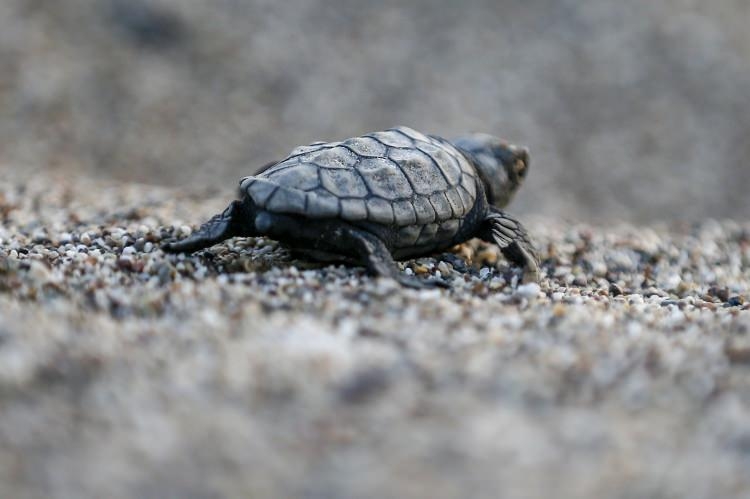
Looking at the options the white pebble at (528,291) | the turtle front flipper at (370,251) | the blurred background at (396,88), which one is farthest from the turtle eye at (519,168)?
the blurred background at (396,88)

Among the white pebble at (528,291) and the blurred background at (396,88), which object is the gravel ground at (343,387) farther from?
the blurred background at (396,88)

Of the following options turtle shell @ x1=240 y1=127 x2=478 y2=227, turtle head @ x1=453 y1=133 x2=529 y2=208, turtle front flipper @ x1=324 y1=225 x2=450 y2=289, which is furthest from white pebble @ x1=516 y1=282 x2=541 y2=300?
turtle head @ x1=453 y1=133 x2=529 y2=208

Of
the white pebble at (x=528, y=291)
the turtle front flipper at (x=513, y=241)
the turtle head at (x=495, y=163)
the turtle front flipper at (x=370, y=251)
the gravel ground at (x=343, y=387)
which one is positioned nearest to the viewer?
the gravel ground at (x=343, y=387)

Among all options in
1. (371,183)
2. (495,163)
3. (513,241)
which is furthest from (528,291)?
(495,163)

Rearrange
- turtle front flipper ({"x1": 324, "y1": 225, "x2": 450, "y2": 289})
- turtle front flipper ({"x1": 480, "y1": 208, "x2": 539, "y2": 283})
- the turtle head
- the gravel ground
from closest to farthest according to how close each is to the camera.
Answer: the gravel ground < turtle front flipper ({"x1": 324, "y1": 225, "x2": 450, "y2": 289}) < turtle front flipper ({"x1": 480, "y1": 208, "x2": 539, "y2": 283}) < the turtle head

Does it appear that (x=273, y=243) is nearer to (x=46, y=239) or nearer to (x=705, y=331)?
(x=46, y=239)

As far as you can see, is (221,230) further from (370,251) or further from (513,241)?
(513,241)

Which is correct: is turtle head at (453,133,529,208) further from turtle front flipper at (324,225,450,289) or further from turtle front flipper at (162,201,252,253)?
turtle front flipper at (162,201,252,253)
